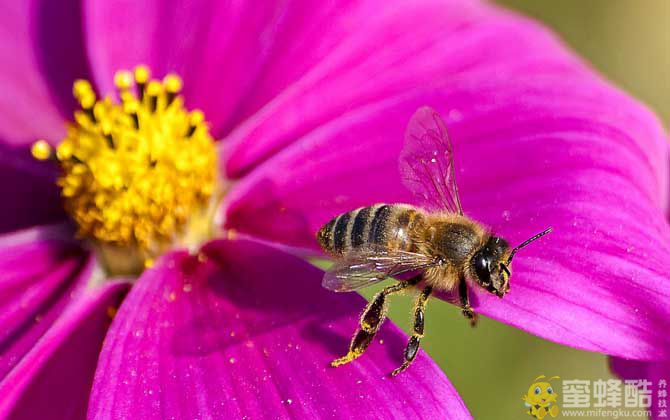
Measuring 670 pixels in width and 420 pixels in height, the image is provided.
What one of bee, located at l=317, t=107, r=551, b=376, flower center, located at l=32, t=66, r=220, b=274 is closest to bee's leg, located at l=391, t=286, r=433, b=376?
bee, located at l=317, t=107, r=551, b=376

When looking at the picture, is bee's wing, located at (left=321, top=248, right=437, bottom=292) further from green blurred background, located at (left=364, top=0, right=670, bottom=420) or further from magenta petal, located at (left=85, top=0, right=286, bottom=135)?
green blurred background, located at (left=364, top=0, right=670, bottom=420)

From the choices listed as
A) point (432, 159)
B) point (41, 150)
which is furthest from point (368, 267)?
point (41, 150)

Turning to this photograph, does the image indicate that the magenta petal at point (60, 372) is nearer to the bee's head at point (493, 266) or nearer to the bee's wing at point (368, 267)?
the bee's wing at point (368, 267)

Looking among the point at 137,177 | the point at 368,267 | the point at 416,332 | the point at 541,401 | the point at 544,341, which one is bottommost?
the point at 544,341

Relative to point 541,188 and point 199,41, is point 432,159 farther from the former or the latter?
point 199,41

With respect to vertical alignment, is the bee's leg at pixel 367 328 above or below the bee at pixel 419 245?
below

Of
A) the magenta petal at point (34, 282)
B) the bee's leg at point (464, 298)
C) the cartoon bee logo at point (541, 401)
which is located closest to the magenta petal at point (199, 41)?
the magenta petal at point (34, 282)
